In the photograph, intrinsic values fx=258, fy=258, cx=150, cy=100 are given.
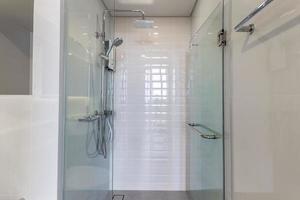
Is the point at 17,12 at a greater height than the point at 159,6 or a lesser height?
lesser

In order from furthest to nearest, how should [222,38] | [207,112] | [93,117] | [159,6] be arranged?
[159,6], [93,117], [207,112], [222,38]

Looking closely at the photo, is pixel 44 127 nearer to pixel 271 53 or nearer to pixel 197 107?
pixel 271 53

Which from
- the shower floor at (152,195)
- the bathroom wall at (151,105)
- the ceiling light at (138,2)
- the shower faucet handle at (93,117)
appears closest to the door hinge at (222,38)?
the shower faucet handle at (93,117)

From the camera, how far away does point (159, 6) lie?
3.27m

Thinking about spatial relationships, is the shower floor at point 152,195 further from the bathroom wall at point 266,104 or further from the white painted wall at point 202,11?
the white painted wall at point 202,11

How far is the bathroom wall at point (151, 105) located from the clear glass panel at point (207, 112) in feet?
0.95

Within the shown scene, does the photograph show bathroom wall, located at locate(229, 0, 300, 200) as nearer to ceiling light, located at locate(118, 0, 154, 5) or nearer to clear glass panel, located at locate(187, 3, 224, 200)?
clear glass panel, located at locate(187, 3, 224, 200)

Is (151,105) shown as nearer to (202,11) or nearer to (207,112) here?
(207,112)

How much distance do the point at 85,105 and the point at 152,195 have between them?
69.3 inches

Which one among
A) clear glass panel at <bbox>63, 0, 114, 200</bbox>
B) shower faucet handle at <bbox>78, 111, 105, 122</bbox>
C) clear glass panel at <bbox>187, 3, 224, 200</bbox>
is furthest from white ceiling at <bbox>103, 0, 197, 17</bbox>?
shower faucet handle at <bbox>78, 111, 105, 122</bbox>

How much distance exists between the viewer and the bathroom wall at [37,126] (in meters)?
1.57

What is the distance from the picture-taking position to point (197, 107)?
2889 mm

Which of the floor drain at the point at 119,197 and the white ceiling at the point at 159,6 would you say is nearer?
the white ceiling at the point at 159,6

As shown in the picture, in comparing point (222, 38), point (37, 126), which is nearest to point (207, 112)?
point (222, 38)
